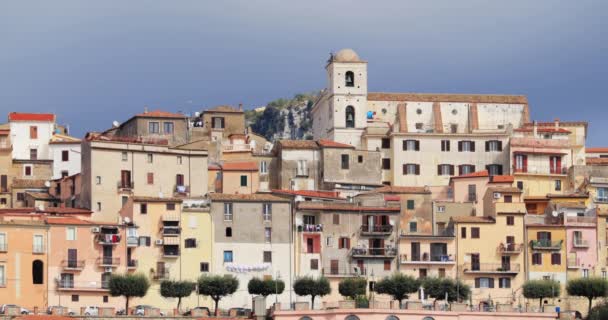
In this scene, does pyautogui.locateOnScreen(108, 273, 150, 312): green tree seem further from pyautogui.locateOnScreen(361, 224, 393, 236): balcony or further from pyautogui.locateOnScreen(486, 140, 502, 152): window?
pyautogui.locateOnScreen(486, 140, 502, 152): window

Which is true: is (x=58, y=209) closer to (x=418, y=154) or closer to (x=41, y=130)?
(x=41, y=130)

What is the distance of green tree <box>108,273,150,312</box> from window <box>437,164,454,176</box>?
2999cm

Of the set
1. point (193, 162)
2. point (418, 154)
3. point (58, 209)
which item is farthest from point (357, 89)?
point (58, 209)

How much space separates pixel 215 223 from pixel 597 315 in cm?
2452

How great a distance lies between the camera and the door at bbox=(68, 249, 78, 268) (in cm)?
10688

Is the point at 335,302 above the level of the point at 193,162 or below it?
below

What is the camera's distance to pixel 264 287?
107188mm

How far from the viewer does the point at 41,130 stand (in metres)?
128

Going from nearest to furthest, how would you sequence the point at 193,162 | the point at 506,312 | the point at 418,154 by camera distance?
the point at 506,312, the point at 193,162, the point at 418,154

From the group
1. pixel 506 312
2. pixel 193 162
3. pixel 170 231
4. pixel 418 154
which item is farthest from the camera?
pixel 418 154

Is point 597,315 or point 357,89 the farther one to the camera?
point 357,89

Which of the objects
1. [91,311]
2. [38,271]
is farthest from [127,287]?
[38,271]

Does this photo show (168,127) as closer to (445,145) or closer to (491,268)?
(445,145)

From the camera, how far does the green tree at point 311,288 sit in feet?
351
